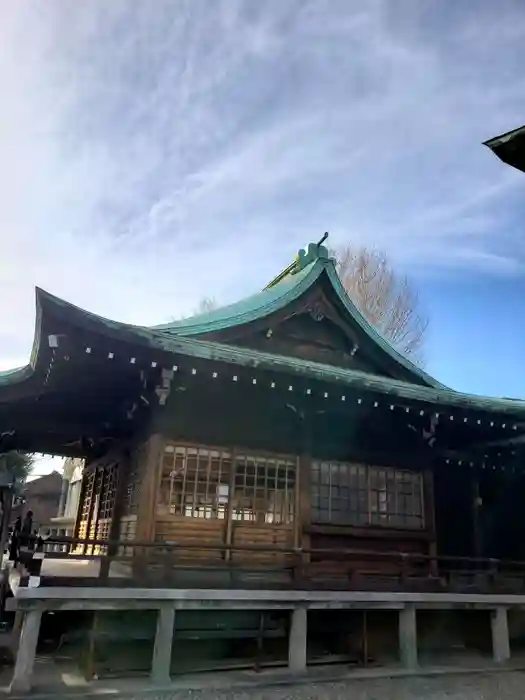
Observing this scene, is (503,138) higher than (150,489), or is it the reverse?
(503,138)

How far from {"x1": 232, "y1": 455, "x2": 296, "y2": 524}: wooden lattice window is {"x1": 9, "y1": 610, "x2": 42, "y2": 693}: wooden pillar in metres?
3.78

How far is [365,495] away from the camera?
11242 mm

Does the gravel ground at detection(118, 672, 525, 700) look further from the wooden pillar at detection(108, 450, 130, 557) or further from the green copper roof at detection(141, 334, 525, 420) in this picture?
the green copper roof at detection(141, 334, 525, 420)

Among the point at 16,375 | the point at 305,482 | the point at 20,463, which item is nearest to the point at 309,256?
the point at 305,482

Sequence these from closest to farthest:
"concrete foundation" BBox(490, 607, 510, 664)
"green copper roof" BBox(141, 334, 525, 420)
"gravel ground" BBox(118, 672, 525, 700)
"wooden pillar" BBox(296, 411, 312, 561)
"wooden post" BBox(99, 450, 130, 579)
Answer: "gravel ground" BBox(118, 672, 525, 700) < "green copper roof" BBox(141, 334, 525, 420) < "wooden pillar" BBox(296, 411, 312, 561) < "concrete foundation" BBox(490, 607, 510, 664) < "wooden post" BBox(99, 450, 130, 579)

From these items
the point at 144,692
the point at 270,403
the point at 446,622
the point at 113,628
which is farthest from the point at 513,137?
the point at 446,622

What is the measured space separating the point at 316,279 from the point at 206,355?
17.8 feet

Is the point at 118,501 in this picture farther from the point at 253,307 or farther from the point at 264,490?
the point at 253,307

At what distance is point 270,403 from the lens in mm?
10586

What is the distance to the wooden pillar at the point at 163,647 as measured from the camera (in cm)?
786

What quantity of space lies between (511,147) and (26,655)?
8.54 m

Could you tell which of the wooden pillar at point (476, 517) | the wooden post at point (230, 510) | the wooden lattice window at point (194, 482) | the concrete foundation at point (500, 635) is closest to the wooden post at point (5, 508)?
the wooden lattice window at point (194, 482)

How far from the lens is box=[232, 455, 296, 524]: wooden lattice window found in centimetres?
1016

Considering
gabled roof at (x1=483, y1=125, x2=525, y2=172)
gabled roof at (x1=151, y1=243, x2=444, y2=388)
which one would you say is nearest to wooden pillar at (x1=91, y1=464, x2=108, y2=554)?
gabled roof at (x1=151, y1=243, x2=444, y2=388)
